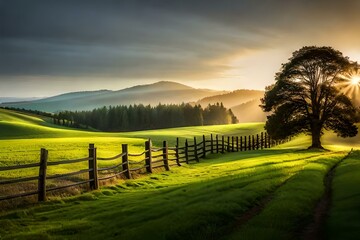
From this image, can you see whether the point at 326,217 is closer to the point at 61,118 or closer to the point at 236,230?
the point at 236,230

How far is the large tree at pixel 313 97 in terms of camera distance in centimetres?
5006

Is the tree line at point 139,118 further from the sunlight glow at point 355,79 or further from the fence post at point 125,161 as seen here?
the fence post at point 125,161

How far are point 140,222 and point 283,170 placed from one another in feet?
47.1

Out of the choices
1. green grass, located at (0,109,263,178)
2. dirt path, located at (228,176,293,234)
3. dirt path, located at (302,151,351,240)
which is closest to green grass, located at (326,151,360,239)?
dirt path, located at (302,151,351,240)

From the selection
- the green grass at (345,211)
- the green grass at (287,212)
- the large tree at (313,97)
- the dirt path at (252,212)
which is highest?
the large tree at (313,97)

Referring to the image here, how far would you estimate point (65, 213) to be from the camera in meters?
15.9

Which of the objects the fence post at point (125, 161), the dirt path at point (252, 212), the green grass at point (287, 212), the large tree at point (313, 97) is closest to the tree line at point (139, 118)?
the large tree at point (313, 97)

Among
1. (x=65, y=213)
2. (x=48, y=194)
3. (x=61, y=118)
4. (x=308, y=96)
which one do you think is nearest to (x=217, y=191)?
(x=65, y=213)

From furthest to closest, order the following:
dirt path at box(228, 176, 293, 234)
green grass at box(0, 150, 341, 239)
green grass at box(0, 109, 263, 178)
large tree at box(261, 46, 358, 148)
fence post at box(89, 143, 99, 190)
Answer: large tree at box(261, 46, 358, 148) → green grass at box(0, 109, 263, 178) → fence post at box(89, 143, 99, 190) → dirt path at box(228, 176, 293, 234) → green grass at box(0, 150, 341, 239)

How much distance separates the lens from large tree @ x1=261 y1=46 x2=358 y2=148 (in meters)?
50.1

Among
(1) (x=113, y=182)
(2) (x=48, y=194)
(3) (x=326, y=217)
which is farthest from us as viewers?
(1) (x=113, y=182)

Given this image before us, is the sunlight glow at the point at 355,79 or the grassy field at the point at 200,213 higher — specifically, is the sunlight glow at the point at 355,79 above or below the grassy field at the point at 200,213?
above

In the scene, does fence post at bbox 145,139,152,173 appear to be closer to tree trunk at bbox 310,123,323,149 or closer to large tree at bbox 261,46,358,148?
large tree at bbox 261,46,358,148

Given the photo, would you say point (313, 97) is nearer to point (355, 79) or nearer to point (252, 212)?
point (355, 79)
